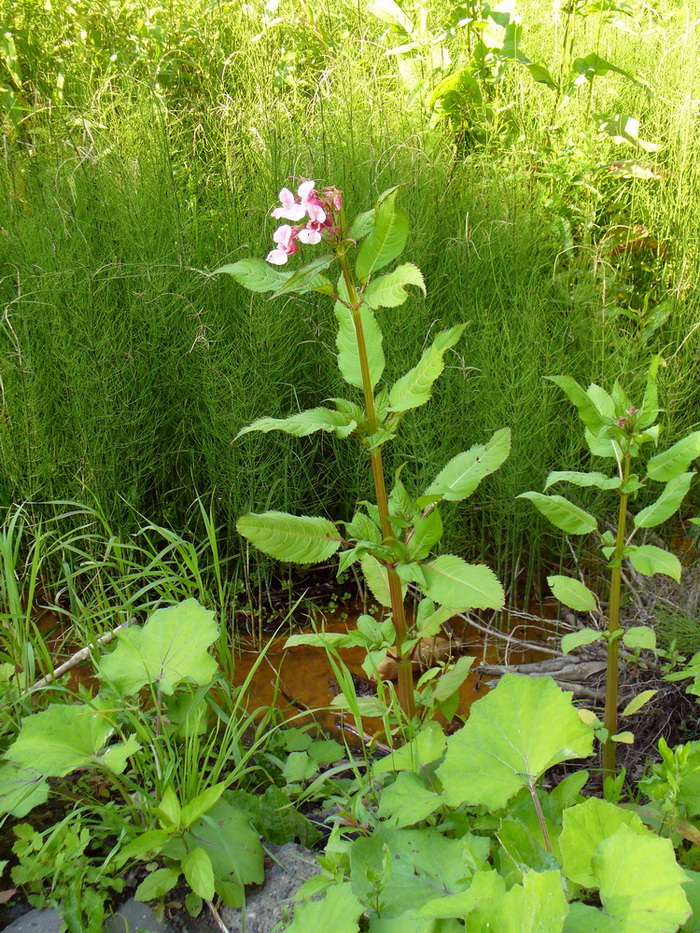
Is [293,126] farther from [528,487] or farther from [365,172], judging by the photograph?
[528,487]

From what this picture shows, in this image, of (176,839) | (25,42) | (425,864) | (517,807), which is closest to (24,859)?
(176,839)

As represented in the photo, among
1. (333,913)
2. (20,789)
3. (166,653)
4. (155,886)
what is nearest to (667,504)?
(333,913)

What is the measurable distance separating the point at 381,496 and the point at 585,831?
23.1 inches

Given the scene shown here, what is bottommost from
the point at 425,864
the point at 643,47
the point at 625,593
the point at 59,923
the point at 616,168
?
the point at 625,593

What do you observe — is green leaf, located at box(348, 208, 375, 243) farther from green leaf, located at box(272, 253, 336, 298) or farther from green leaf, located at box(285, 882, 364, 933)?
green leaf, located at box(285, 882, 364, 933)

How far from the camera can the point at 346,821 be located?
1.30 metres

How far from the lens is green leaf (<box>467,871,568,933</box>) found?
78 centimetres

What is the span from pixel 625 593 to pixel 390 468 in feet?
2.38

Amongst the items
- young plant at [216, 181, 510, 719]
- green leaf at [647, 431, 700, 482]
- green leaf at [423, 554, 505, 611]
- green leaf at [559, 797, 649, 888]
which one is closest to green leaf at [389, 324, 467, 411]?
young plant at [216, 181, 510, 719]

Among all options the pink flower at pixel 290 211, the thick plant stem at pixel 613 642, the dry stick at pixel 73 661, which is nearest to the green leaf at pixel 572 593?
the thick plant stem at pixel 613 642

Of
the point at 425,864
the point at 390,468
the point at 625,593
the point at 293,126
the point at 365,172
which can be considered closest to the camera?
the point at 425,864

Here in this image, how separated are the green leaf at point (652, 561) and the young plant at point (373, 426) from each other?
0.74 ft

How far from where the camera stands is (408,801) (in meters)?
1.16

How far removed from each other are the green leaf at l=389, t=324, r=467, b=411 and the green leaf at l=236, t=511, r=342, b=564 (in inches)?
9.2
